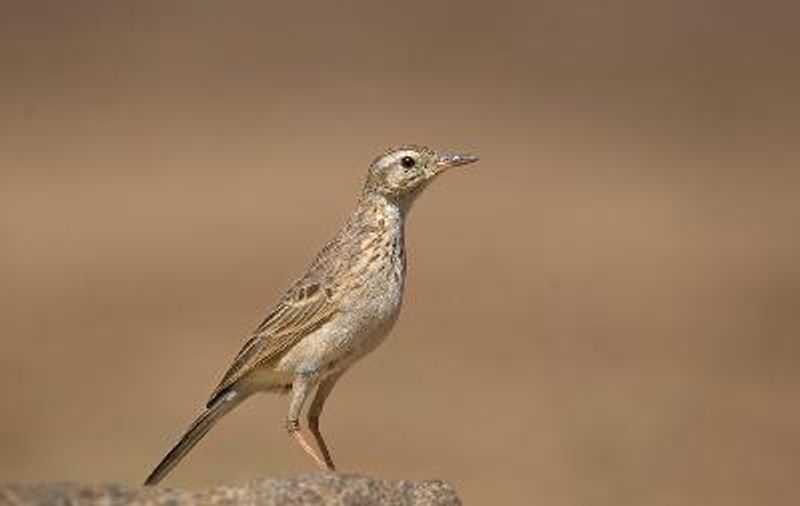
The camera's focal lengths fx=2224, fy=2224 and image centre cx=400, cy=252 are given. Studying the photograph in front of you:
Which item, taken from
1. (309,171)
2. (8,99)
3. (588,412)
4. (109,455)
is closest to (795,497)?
A: (588,412)

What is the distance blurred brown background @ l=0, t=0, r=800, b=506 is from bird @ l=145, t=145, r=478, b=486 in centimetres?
532

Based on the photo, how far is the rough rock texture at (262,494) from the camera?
7.37 meters

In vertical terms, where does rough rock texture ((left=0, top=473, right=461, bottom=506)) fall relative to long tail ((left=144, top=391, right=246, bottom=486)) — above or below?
below

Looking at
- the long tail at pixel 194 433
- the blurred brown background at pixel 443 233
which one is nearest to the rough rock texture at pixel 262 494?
the long tail at pixel 194 433

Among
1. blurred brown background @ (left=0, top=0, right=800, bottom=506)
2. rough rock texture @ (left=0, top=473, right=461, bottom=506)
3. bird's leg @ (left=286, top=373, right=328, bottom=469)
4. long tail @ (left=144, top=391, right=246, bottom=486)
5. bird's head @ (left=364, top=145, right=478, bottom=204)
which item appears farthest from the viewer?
blurred brown background @ (left=0, top=0, right=800, bottom=506)

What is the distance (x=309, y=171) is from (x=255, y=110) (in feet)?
12.9

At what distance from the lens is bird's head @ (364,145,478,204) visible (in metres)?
10.7

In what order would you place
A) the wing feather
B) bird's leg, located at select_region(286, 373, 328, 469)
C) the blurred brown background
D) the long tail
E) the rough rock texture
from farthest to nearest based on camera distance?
1. the blurred brown background
2. the wing feather
3. bird's leg, located at select_region(286, 373, 328, 469)
4. the long tail
5. the rough rock texture

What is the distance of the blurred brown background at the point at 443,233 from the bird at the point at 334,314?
5.32 m

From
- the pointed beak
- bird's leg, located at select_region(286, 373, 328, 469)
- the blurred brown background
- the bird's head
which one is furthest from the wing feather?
the blurred brown background

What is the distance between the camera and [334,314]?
33.5ft

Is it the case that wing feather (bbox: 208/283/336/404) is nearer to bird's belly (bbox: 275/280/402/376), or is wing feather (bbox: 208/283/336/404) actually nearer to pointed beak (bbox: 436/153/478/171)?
bird's belly (bbox: 275/280/402/376)

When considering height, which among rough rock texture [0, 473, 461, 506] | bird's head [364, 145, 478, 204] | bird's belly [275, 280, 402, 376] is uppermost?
bird's head [364, 145, 478, 204]

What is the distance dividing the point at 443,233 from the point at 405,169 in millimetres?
16899
